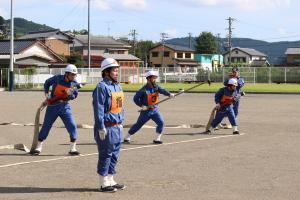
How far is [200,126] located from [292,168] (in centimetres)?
715

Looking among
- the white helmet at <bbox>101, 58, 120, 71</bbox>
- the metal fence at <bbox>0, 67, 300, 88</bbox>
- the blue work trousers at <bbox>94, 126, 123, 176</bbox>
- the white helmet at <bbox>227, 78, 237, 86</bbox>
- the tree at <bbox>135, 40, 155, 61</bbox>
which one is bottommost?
the blue work trousers at <bbox>94, 126, 123, 176</bbox>

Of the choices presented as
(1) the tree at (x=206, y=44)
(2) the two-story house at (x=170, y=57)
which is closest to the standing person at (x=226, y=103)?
(2) the two-story house at (x=170, y=57)

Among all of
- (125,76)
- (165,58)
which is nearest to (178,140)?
(125,76)

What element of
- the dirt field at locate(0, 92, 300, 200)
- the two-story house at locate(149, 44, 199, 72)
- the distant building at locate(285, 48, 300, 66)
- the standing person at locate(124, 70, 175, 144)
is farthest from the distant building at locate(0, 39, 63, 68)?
the distant building at locate(285, 48, 300, 66)

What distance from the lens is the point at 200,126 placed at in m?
16.1

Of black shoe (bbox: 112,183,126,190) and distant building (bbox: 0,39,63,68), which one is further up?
distant building (bbox: 0,39,63,68)

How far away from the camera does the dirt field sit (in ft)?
23.9

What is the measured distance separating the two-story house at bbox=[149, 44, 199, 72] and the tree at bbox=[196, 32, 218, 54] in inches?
1023

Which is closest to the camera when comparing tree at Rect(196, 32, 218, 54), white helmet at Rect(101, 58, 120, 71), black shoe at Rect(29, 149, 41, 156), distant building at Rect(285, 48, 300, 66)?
white helmet at Rect(101, 58, 120, 71)

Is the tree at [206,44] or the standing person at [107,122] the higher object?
the tree at [206,44]

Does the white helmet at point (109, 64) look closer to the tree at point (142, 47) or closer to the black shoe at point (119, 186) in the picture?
the black shoe at point (119, 186)

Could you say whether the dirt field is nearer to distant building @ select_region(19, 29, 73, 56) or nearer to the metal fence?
the metal fence

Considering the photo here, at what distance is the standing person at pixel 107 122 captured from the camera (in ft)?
23.7

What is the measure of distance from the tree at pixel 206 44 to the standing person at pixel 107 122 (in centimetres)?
13281
